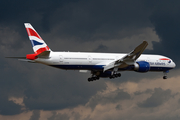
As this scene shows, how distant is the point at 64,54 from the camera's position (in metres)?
53.0

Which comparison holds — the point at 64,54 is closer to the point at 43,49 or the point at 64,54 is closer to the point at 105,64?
the point at 43,49

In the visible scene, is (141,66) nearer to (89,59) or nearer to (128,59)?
(128,59)

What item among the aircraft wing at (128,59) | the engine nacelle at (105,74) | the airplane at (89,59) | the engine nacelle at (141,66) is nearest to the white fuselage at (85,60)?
the airplane at (89,59)

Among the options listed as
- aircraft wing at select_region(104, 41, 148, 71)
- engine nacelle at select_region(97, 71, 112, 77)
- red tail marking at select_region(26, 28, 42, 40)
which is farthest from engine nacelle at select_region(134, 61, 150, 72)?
red tail marking at select_region(26, 28, 42, 40)

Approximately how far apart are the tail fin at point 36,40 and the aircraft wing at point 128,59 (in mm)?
12004

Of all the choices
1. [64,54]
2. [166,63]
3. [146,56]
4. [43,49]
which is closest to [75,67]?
[64,54]

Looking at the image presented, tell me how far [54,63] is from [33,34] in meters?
7.28

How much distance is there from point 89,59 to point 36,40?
10152 mm

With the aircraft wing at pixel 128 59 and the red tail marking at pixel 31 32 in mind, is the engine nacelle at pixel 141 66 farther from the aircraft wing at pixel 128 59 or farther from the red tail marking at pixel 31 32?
the red tail marking at pixel 31 32

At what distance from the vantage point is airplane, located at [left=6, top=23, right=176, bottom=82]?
168ft

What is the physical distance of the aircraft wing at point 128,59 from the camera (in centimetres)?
4895

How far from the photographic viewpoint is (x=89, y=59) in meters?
54.7

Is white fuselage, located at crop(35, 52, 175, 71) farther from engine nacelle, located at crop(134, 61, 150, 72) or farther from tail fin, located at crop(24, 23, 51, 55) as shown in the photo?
engine nacelle, located at crop(134, 61, 150, 72)

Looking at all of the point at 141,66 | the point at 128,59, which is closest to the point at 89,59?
the point at 128,59
